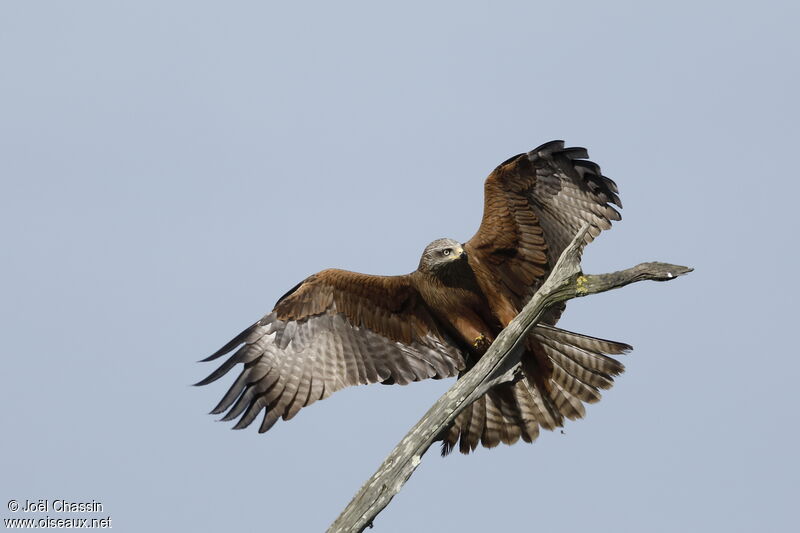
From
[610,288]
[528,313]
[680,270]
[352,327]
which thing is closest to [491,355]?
[528,313]

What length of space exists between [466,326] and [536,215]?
1.14 metres

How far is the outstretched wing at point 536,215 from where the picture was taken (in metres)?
9.25

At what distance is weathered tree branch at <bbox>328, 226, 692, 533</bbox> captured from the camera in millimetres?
7363

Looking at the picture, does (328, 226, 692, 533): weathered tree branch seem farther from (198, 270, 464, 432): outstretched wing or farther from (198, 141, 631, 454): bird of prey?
(198, 270, 464, 432): outstretched wing

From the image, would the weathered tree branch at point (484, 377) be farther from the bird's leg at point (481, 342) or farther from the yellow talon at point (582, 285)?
the bird's leg at point (481, 342)

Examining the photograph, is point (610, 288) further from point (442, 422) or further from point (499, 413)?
point (499, 413)

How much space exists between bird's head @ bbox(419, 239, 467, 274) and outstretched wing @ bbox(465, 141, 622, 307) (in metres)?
0.37

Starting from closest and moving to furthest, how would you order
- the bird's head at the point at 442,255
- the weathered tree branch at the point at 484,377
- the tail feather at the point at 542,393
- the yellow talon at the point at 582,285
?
the weathered tree branch at the point at 484,377, the yellow talon at the point at 582,285, the bird's head at the point at 442,255, the tail feather at the point at 542,393

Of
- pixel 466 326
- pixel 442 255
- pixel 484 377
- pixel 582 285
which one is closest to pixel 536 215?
pixel 442 255

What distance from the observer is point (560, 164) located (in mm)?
9336

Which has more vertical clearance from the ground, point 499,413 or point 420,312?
point 420,312

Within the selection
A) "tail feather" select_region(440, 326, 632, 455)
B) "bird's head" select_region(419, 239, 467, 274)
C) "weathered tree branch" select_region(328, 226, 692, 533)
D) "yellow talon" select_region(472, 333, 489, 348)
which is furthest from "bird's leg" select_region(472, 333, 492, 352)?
"weathered tree branch" select_region(328, 226, 692, 533)

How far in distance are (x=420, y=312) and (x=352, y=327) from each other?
2.04ft

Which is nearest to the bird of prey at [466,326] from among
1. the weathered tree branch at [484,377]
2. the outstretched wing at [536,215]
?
the outstretched wing at [536,215]
